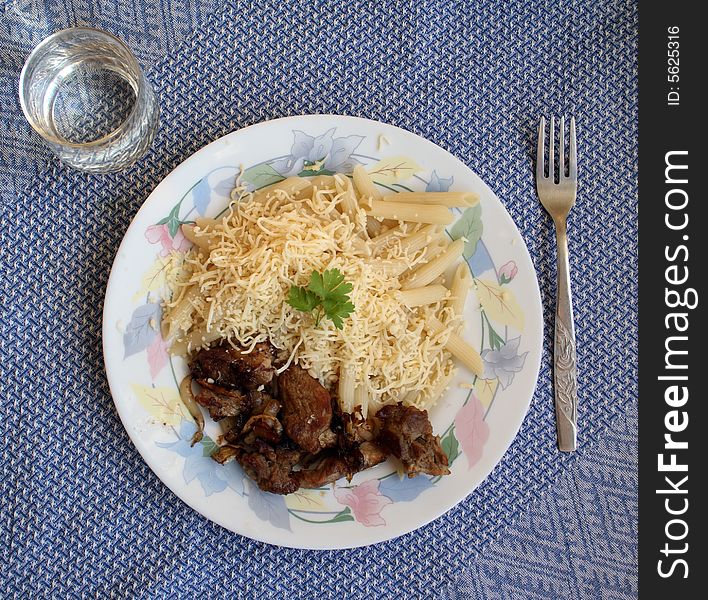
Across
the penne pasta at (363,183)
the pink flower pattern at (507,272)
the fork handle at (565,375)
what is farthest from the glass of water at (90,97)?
the fork handle at (565,375)

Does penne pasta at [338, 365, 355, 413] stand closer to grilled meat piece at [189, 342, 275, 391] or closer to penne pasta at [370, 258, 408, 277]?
grilled meat piece at [189, 342, 275, 391]

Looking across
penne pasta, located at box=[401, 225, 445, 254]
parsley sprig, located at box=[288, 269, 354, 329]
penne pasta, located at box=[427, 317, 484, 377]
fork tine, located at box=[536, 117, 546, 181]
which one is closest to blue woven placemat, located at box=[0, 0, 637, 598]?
fork tine, located at box=[536, 117, 546, 181]

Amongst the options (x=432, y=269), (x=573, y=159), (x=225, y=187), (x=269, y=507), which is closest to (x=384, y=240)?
(x=432, y=269)

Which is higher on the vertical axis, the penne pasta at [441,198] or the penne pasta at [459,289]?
the penne pasta at [441,198]

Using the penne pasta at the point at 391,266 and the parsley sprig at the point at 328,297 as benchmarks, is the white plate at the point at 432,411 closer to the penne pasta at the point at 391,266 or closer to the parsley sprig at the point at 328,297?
the penne pasta at the point at 391,266

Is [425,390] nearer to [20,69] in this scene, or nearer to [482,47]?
[482,47]

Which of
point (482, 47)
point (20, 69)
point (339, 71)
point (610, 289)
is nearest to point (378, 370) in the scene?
point (610, 289)
